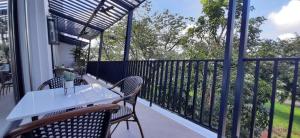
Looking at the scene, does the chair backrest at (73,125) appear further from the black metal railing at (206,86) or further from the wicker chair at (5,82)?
the wicker chair at (5,82)

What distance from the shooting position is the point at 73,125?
3.43ft

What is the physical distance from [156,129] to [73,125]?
1.75 m

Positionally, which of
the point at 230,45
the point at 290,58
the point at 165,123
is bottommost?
the point at 165,123

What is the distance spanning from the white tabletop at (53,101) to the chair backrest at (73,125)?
386mm

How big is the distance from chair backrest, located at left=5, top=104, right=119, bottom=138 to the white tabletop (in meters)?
0.39

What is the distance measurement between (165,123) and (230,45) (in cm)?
143

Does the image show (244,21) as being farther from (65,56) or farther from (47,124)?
(65,56)

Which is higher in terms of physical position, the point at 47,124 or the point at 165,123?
the point at 47,124

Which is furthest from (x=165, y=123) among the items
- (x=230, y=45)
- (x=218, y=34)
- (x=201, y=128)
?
(x=218, y=34)

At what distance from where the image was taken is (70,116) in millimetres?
981

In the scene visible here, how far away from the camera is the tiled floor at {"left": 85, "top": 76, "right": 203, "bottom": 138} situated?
245cm

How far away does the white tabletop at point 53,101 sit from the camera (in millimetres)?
1320

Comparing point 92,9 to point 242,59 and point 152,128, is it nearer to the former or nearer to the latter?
point 152,128

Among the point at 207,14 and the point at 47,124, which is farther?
the point at 207,14
